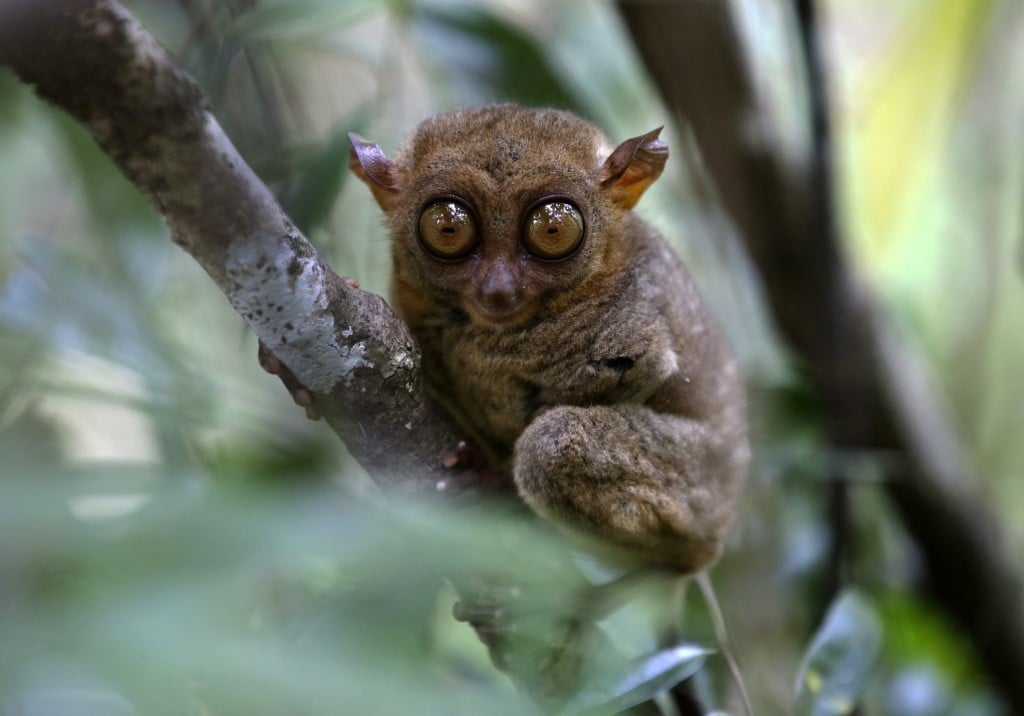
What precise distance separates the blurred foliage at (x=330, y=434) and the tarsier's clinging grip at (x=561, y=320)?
1.06 ft

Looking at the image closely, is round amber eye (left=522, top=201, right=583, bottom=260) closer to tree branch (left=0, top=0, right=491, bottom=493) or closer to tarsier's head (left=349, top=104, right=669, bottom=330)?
tarsier's head (left=349, top=104, right=669, bottom=330)

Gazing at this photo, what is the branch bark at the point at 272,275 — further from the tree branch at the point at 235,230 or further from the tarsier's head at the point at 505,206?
the tarsier's head at the point at 505,206

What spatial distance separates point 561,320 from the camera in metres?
2.48

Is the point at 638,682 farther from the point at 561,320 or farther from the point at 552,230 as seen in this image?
the point at 552,230

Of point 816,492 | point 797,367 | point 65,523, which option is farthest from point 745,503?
point 65,523

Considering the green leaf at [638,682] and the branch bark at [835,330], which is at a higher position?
the branch bark at [835,330]

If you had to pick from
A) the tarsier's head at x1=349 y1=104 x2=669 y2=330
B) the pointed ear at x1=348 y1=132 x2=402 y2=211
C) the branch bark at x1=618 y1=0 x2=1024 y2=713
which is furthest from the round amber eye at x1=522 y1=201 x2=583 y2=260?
the branch bark at x1=618 y1=0 x2=1024 y2=713

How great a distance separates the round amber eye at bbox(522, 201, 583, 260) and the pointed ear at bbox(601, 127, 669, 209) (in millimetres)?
164

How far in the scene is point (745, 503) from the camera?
3.63m

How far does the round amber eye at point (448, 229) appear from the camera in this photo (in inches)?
91.5

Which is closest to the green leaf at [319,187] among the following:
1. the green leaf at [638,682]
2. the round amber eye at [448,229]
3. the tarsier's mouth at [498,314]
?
the round amber eye at [448,229]

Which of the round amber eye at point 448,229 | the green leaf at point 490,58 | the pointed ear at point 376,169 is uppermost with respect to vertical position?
the green leaf at point 490,58

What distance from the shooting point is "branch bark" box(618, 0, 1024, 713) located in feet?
12.3

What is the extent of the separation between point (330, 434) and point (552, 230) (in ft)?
3.36
